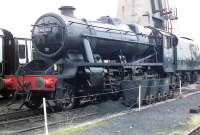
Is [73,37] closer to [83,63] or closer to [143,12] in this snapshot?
[83,63]

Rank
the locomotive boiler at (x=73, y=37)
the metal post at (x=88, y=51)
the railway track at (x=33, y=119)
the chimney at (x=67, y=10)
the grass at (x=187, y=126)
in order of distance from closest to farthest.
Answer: the grass at (x=187, y=126)
the railway track at (x=33, y=119)
the locomotive boiler at (x=73, y=37)
the metal post at (x=88, y=51)
the chimney at (x=67, y=10)

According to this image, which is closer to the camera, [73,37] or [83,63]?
[83,63]

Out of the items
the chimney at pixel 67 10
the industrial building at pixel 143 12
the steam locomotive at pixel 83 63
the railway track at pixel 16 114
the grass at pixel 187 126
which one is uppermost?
the industrial building at pixel 143 12

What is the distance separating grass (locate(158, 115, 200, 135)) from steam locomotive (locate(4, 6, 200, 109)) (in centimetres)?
406

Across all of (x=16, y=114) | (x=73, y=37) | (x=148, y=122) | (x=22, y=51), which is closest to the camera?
(x=148, y=122)

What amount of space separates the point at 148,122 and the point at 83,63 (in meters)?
3.60

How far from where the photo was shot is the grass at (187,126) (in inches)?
427

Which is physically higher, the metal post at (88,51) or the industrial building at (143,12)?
the industrial building at (143,12)

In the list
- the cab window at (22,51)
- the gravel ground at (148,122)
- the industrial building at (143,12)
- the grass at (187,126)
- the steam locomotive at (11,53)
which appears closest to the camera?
the grass at (187,126)

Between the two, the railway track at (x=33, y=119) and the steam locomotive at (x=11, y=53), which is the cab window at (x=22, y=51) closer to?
the steam locomotive at (x=11, y=53)

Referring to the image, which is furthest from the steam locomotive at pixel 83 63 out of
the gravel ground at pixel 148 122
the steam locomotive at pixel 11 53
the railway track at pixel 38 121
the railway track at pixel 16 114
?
the steam locomotive at pixel 11 53

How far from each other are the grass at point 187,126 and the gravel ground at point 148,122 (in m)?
0.14

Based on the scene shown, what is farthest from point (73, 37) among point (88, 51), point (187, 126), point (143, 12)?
point (143, 12)

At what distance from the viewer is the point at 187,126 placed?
468 inches
